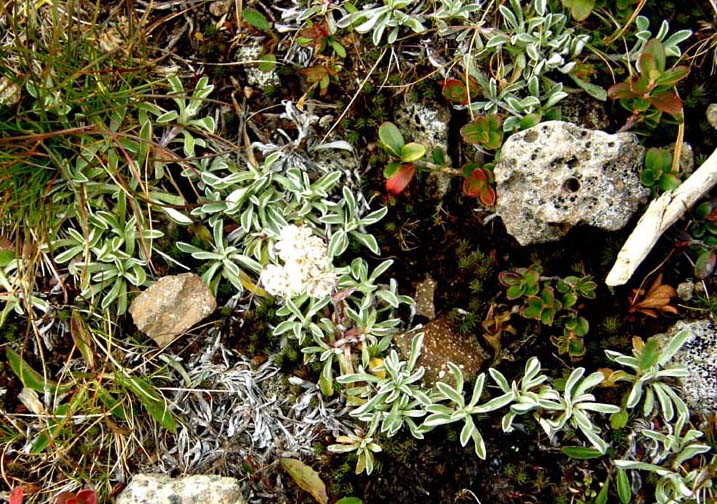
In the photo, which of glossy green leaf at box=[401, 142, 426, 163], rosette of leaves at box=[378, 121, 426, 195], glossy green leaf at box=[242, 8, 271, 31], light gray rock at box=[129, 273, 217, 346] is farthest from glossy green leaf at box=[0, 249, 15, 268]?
glossy green leaf at box=[401, 142, 426, 163]

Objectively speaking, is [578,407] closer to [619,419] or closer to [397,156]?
[619,419]

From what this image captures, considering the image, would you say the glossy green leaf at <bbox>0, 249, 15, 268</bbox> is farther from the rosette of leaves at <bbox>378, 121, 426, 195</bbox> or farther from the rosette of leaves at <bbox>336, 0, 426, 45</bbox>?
the rosette of leaves at <bbox>336, 0, 426, 45</bbox>

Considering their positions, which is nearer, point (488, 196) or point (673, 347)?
point (673, 347)

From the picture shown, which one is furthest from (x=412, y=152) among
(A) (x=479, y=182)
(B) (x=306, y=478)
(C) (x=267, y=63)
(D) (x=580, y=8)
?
(B) (x=306, y=478)

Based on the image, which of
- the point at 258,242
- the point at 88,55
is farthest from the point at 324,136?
the point at 88,55

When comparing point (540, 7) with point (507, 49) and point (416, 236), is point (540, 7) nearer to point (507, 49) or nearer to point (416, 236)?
point (507, 49)

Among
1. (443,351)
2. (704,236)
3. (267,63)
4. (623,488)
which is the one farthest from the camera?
(267,63)
